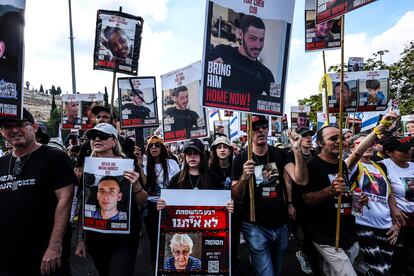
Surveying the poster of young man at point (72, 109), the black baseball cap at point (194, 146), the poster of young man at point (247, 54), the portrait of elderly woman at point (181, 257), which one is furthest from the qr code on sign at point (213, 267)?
the poster of young man at point (72, 109)

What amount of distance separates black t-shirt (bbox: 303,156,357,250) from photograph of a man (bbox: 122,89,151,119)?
9.78 feet

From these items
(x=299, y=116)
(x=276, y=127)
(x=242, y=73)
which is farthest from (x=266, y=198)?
(x=299, y=116)

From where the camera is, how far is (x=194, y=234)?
2.99 metres

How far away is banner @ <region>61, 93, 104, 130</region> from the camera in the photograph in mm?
9367

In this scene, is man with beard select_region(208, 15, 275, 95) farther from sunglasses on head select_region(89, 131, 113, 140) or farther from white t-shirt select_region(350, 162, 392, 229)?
white t-shirt select_region(350, 162, 392, 229)

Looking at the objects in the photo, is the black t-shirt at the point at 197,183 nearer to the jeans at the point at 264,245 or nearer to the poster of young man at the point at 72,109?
the jeans at the point at 264,245

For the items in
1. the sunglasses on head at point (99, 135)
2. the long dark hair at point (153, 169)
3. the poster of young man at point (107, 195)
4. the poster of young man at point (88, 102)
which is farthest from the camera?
the poster of young man at point (88, 102)

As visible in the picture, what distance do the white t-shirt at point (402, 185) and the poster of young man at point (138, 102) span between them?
354cm

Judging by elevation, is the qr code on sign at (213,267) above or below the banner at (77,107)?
below

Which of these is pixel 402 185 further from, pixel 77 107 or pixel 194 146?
pixel 77 107

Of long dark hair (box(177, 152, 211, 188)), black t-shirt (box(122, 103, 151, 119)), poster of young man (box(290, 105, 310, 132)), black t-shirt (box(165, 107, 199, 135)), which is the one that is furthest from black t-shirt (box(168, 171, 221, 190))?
poster of young man (box(290, 105, 310, 132))

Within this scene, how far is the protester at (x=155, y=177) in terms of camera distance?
427 cm

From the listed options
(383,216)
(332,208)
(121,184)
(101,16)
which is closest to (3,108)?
(121,184)

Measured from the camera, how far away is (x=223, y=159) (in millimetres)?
5258
